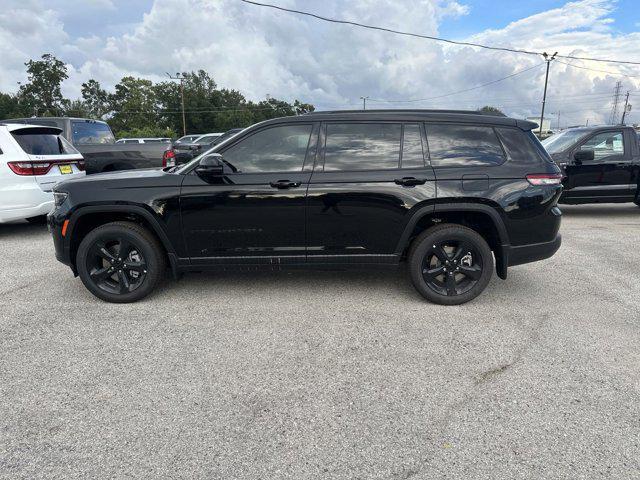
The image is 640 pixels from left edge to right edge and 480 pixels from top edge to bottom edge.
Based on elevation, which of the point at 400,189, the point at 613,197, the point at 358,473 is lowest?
the point at 358,473

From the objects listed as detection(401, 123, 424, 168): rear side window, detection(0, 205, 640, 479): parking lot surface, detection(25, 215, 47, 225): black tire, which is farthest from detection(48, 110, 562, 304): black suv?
A: detection(25, 215, 47, 225): black tire

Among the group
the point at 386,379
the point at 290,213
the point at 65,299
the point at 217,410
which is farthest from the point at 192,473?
the point at 65,299

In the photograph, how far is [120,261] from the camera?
3973 millimetres

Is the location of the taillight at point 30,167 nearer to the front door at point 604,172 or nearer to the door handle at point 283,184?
the door handle at point 283,184

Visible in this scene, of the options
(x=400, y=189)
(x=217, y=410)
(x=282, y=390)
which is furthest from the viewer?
(x=400, y=189)

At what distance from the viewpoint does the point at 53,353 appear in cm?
313

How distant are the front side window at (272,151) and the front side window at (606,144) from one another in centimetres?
671

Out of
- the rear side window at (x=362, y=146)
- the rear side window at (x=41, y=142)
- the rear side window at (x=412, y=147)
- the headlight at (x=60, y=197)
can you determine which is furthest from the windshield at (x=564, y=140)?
the rear side window at (x=41, y=142)

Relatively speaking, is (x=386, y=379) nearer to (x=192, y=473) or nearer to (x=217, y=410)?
(x=217, y=410)

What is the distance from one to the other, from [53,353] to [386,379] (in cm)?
248

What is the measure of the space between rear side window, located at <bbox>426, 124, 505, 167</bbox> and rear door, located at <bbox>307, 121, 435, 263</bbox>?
4.6 inches

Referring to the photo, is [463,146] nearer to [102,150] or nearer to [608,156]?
[608,156]

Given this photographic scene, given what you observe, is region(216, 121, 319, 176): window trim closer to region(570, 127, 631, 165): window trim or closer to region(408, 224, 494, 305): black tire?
region(408, 224, 494, 305): black tire

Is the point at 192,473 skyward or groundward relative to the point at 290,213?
groundward
